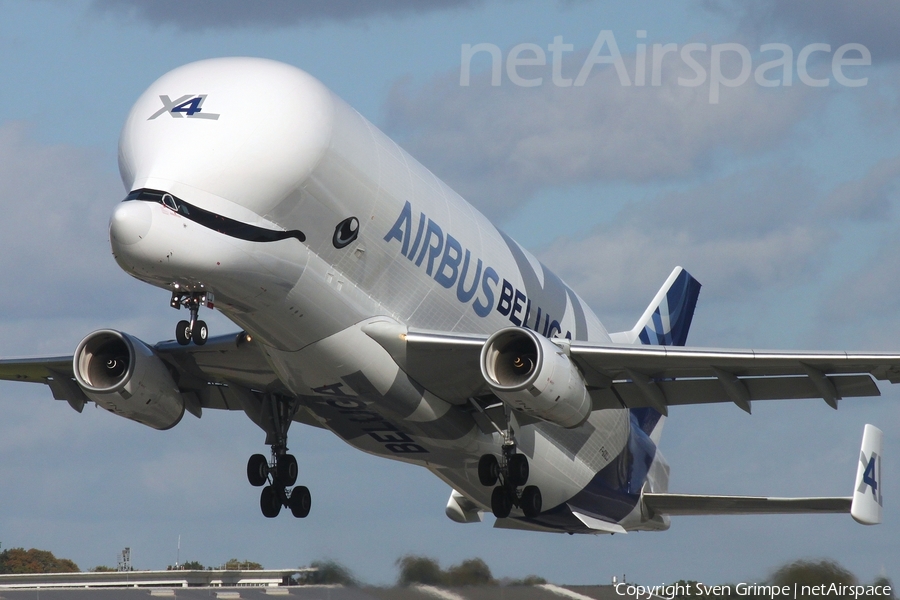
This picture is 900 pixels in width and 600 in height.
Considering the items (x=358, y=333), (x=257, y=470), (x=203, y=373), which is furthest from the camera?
(x=257, y=470)

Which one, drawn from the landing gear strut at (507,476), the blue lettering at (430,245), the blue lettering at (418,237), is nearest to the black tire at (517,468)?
the landing gear strut at (507,476)

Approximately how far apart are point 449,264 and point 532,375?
276 centimetres

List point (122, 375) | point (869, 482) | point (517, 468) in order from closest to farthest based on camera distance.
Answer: point (517, 468) < point (122, 375) < point (869, 482)

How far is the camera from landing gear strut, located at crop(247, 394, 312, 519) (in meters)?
27.1

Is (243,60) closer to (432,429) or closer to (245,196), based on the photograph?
(245,196)

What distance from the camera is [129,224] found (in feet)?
63.7

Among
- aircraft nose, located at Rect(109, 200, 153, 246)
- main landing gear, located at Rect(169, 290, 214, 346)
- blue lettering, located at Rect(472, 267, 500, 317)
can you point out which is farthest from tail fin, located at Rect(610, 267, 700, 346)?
aircraft nose, located at Rect(109, 200, 153, 246)

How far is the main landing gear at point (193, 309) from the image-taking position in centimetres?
2077

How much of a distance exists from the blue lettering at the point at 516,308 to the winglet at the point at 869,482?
8.66 meters

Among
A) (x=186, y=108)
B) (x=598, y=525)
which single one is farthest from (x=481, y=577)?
(x=186, y=108)

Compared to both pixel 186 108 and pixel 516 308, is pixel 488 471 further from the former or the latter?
pixel 186 108

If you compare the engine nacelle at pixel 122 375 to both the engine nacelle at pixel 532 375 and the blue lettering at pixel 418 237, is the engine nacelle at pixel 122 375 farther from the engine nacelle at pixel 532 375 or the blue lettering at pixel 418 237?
the engine nacelle at pixel 532 375

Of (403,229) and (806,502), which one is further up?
(403,229)

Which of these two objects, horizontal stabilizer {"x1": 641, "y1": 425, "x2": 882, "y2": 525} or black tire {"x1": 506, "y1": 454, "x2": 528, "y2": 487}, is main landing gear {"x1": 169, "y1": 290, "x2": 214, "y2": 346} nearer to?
black tire {"x1": 506, "y1": 454, "x2": 528, "y2": 487}
